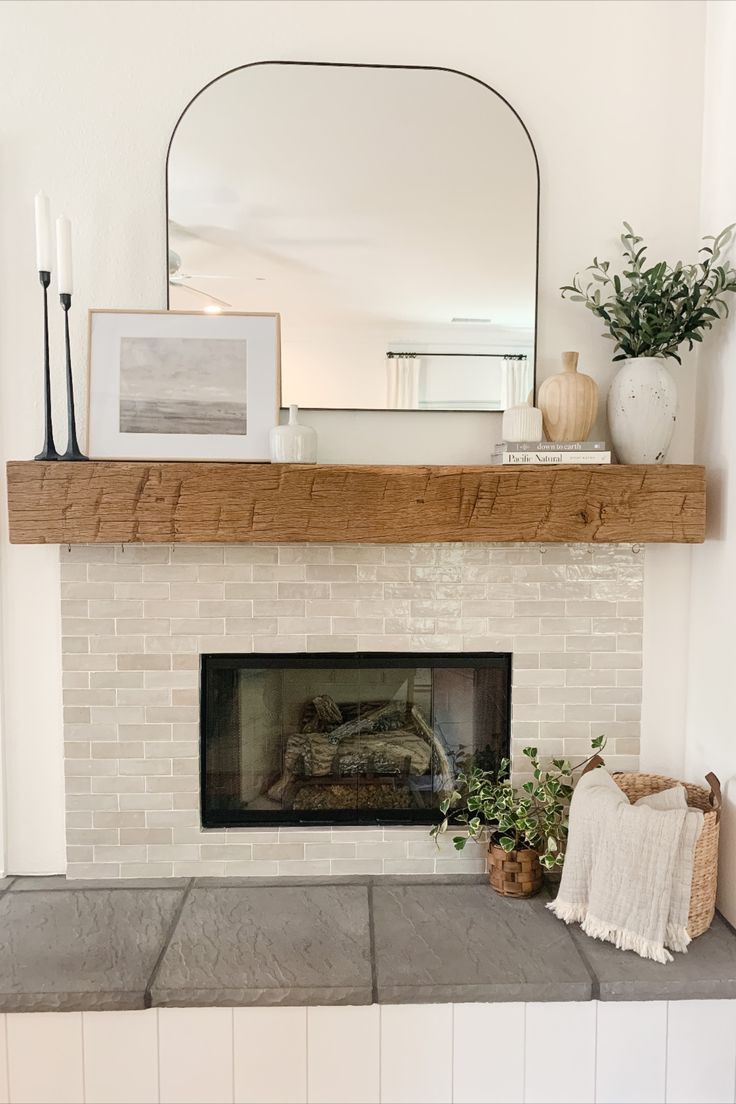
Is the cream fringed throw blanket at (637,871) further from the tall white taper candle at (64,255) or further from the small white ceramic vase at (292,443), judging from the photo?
the tall white taper candle at (64,255)

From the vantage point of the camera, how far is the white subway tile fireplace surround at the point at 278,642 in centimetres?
193

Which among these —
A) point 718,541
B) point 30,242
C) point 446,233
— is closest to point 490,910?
point 718,541

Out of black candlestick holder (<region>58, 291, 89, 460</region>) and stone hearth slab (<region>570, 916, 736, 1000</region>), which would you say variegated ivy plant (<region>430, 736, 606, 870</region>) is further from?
black candlestick holder (<region>58, 291, 89, 460</region>)

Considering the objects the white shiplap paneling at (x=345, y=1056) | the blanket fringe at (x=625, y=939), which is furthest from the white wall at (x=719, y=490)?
the white shiplap paneling at (x=345, y=1056)

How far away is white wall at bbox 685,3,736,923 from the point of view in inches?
69.4

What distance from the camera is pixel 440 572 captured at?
1957 millimetres

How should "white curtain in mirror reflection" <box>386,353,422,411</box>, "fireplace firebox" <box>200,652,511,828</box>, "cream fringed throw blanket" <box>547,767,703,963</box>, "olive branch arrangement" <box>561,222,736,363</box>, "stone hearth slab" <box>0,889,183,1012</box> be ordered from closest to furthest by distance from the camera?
"stone hearth slab" <box>0,889,183,1012</box>, "cream fringed throw blanket" <box>547,767,703,963</box>, "olive branch arrangement" <box>561,222,736,363</box>, "white curtain in mirror reflection" <box>386,353,422,411</box>, "fireplace firebox" <box>200,652,511,828</box>

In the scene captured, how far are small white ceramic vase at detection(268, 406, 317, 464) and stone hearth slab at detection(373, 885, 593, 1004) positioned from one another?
111 cm

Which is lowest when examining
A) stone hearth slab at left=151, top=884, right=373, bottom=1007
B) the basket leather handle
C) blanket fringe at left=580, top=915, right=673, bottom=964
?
stone hearth slab at left=151, top=884, right=373, bottom=1007

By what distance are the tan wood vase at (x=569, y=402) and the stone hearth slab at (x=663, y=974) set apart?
1177 mm

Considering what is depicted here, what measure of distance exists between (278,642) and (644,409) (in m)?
1.08

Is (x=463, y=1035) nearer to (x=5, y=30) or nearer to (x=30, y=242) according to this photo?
(x=30, y=242)

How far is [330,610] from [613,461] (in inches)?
32.4

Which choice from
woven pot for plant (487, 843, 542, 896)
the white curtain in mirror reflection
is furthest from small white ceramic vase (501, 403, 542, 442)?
woven pot for plant (487, 843, 542, 896)
